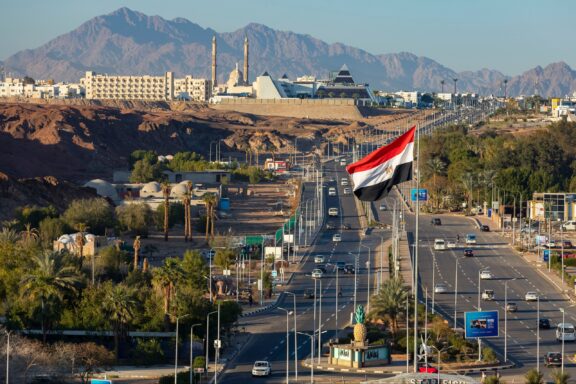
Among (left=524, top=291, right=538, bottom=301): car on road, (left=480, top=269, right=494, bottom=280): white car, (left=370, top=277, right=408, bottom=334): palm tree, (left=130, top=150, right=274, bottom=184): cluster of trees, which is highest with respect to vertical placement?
(left=130, top=150, right=274, bottom=184): cluster of trees

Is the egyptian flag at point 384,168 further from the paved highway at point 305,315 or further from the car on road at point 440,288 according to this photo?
the car on road at point 440,288

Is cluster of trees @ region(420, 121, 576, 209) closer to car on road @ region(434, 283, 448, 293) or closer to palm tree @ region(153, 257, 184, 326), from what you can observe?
A: car on road @ region(434, 283, 448, 293)

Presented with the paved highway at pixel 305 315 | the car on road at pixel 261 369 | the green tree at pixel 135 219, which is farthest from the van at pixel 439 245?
the car on road at pixel 261 369

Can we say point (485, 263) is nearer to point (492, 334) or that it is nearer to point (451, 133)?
point (492, 334)

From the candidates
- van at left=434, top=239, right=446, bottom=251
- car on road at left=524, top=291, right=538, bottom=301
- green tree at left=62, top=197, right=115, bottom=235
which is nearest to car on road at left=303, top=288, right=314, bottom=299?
car on road at left=524, top=291, right=538, bottom=301

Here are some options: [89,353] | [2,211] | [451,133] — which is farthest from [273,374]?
[451,133]

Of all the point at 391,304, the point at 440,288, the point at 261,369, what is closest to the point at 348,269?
the point at 440,288

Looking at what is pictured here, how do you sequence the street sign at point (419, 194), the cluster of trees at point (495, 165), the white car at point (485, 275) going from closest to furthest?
the street sign at point (419, 194) < the white car at point (485, 275) < the cluster of trees at point (495, 165)

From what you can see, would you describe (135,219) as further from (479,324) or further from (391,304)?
(479,324)
